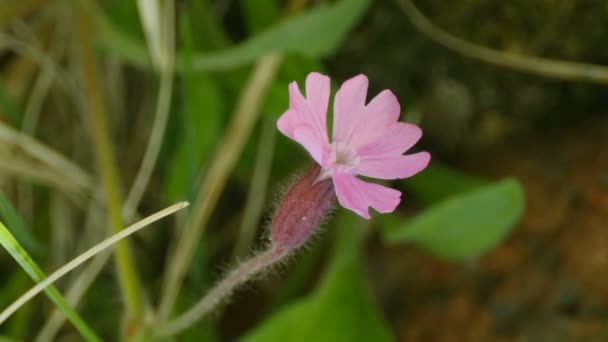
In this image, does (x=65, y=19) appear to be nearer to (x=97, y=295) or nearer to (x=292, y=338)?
(x=97, y=295)

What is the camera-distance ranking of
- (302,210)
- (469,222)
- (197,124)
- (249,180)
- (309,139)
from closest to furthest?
(309,139)
(302,210)
(469,222)
(197,124)
(249,180)

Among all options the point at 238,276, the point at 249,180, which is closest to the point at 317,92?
the point at 238,276

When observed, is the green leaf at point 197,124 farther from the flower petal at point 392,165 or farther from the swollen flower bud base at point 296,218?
the flower petal at point 392,165

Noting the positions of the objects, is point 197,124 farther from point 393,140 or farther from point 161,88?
point 393,140

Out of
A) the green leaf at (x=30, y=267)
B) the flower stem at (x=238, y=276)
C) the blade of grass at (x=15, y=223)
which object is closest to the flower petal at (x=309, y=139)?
the flower stem at (x=238, y=276)

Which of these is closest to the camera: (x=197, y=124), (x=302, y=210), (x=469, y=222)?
(x=302, y=210)

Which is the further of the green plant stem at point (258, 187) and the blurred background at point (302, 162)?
the green plant stem at point (258, 187)

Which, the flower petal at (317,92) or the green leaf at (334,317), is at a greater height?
the flower petal at (317,92)
